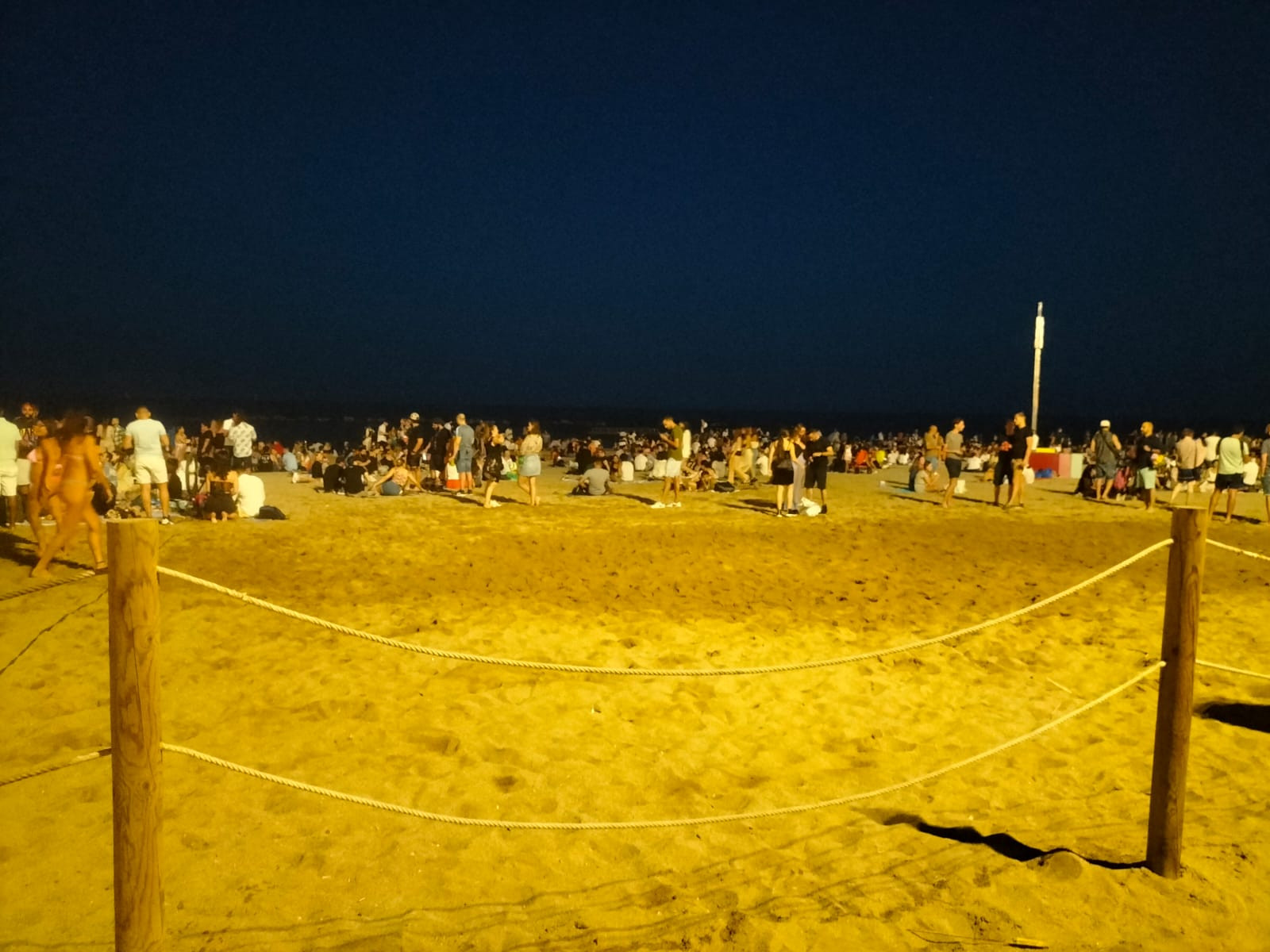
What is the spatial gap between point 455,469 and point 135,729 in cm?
1489

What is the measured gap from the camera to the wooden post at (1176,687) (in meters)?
3.63

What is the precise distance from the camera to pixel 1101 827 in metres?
4.29

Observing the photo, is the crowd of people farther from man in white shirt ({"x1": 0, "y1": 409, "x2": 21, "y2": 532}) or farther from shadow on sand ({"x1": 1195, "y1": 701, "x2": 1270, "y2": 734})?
shadow on sand ({"x1": 1195, "y1": 701, "x2": 1270, "y2": 734})

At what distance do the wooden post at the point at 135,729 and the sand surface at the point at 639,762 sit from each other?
788 mm

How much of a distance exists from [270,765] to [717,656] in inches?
142

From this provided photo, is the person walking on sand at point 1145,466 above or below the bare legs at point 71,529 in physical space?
above

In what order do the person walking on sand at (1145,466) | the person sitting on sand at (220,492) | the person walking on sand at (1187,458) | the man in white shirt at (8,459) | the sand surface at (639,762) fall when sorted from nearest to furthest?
the sand surface at (639,762) → the man in white shirt at (8,459) → the person sitting on sand at (220,492) → the person walking on sand at (1145,466) → the person walking on sand at (1187,458)

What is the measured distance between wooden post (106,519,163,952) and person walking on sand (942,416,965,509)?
49.7 feet

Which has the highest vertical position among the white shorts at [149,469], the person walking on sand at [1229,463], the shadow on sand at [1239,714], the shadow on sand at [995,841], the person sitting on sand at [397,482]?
the person walking on sand at [1229,463]

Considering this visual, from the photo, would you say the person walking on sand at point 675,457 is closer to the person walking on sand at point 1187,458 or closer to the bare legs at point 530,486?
the bare legs at point 530,486

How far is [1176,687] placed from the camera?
3.64 meters

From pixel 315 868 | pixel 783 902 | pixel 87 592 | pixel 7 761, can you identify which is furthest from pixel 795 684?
pixel 87 592

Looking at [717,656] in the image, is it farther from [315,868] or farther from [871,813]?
[315,868]

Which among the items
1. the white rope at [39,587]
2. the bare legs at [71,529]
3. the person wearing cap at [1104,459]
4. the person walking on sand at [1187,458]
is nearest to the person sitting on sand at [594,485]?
the white rope at [39,587]
